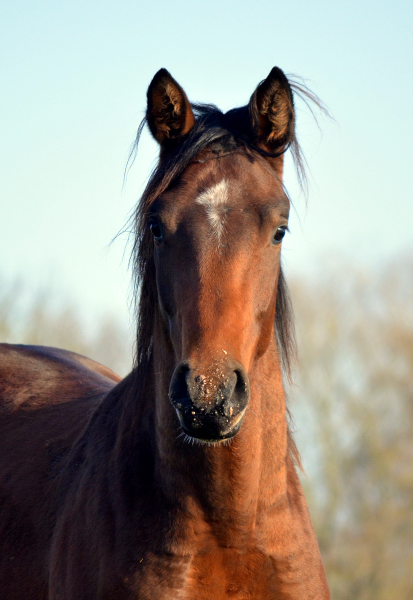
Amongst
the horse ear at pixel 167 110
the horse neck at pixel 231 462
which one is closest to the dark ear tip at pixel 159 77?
the horse ear at pixel 167 110

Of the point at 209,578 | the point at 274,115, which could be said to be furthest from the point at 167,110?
the point at 209,578

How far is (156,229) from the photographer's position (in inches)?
115

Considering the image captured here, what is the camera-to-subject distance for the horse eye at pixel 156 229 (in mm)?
2880

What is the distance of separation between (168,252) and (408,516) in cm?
1681

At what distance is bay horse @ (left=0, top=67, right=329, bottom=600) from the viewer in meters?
2.57

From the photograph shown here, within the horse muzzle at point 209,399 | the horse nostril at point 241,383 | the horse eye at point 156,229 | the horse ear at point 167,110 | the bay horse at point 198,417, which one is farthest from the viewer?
the horse ear at point 167,110

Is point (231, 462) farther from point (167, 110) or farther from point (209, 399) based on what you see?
point (167, 110)

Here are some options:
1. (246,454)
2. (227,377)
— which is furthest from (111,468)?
(227,377)

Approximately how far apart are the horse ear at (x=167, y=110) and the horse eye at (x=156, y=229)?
0.56 metres

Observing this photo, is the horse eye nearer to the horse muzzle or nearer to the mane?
the mane

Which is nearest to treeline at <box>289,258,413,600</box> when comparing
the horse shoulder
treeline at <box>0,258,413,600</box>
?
treeline at <box>0,258,413,600</box>

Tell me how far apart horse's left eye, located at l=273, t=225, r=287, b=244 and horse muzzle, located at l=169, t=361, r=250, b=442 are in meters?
0.80

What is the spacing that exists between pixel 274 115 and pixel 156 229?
84cm

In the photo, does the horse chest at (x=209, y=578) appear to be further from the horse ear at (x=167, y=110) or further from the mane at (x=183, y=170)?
the horse ear at (x=167, y=110)
